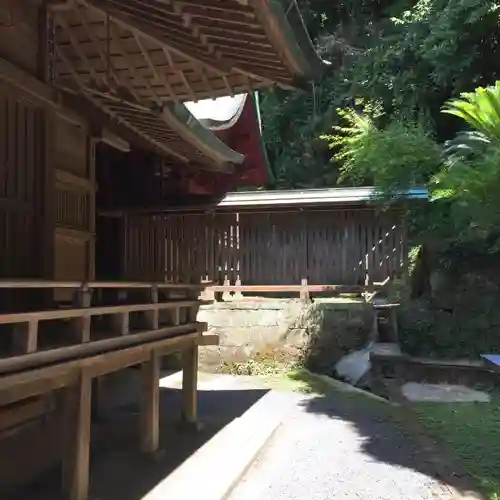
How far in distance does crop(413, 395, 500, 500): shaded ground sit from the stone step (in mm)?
1939

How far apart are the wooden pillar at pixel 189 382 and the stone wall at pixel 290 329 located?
4.66 meters

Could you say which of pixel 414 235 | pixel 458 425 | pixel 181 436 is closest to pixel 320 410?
pixel 458 425

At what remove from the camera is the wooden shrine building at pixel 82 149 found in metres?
3.83

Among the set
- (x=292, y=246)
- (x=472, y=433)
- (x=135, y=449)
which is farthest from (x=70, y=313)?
(x=292, y=246)

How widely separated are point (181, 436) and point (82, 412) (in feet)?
8.85

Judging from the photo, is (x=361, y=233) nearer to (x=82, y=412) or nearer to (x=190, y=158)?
(x=190, y=158)

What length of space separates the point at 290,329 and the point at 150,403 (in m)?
6.31

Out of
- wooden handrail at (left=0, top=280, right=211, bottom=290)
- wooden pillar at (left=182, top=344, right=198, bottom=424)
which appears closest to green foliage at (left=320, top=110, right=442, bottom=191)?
wooden pillar at (left=182, top=344, right=198, bottom=424)

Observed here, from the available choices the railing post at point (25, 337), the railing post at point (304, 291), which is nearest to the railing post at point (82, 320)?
the railing post at point (25, 337)

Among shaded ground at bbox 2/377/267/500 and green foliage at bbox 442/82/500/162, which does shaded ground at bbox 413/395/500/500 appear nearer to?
shaded ground at bbox 2/377/267/500

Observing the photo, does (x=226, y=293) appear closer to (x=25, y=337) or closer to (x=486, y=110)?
(x=486, y=110)

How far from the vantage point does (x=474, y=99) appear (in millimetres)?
8633

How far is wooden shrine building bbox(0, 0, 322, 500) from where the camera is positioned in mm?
3830

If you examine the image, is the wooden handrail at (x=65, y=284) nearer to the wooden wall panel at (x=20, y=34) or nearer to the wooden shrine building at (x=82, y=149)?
the wooden shrine building at (x=82, y=149)
